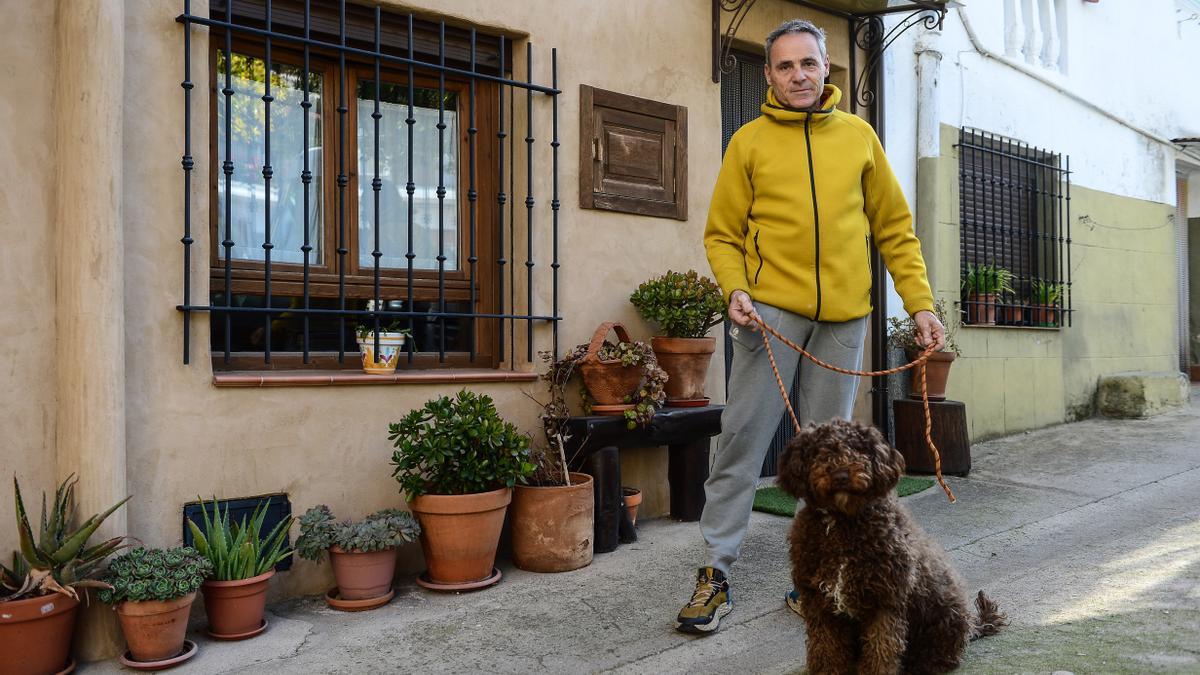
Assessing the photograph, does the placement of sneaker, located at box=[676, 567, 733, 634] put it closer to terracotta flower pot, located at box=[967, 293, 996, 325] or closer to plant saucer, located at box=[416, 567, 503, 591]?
plant saucer, located at box=[416, 567, 503, 591]

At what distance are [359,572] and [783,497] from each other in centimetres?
274

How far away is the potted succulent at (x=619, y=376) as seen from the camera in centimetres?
450

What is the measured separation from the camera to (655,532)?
15.9 ft

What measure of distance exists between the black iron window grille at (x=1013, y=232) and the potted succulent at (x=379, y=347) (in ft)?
16.2

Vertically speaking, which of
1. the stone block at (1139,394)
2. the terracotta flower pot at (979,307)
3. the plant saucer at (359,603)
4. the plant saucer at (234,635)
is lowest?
the plant saucer at (234,635)

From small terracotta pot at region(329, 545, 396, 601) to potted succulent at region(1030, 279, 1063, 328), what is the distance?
656 centimetres

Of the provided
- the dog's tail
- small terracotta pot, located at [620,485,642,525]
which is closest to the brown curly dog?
the dog's tail

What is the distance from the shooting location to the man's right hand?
316 cm

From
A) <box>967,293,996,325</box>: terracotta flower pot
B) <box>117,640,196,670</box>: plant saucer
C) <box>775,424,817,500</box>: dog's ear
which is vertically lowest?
<box>117,640,196,670</box>: plant saucer

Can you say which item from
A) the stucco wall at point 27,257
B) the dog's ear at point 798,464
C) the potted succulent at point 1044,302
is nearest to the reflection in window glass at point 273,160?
the stucco wall at point 27,257

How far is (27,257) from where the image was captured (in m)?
3.28

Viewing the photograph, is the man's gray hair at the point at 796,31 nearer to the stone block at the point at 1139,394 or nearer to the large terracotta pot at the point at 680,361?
the large terracotta pot at the point at 680,361

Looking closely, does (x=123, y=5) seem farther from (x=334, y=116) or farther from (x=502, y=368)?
(x=502, y=368)

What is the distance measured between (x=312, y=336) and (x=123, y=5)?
1610 millimetres
